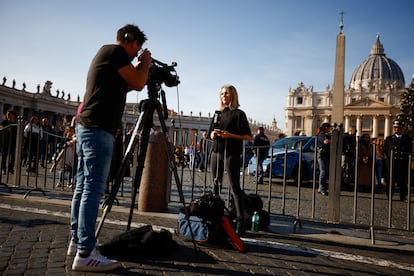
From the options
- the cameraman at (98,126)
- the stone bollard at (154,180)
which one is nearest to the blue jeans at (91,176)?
the cameraman at (98,126)

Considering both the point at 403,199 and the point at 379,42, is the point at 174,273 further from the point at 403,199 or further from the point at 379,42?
the point at 379,42

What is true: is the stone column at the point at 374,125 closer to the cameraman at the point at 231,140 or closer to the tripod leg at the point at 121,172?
the cameraman at the point at 231,140

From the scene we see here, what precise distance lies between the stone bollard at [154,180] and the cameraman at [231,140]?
1.44m

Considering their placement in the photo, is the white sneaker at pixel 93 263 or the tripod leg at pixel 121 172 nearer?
the white sneaker at pixel 93 263

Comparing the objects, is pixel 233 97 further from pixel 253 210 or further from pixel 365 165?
pixel 365 165

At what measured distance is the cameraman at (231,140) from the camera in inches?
182

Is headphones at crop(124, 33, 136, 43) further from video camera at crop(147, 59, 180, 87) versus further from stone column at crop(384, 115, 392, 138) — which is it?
stone column at crop(384, 115, 392, 138)

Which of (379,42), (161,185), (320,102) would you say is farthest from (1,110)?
(379,42)

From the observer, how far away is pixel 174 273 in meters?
3.10

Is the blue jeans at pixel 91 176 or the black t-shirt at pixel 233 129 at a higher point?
the black t-shirt at pixel 233 129

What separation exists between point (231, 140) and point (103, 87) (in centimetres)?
218

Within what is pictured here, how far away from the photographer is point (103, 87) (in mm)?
2965

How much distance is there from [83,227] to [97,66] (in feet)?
4.55

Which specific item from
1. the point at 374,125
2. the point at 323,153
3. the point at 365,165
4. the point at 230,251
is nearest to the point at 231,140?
the point at 230,251
